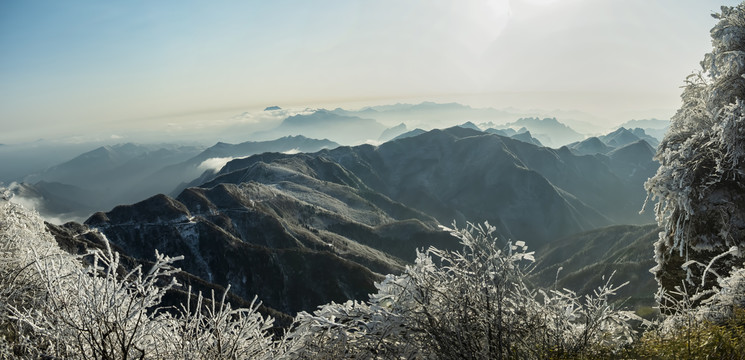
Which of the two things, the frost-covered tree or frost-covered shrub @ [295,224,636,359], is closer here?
frost-covered shrub @ [295,224,636,359]

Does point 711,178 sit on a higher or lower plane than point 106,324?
higher

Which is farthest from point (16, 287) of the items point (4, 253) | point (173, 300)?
point (173, 300)

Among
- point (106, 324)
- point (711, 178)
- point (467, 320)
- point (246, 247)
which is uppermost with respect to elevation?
point (711, 178)

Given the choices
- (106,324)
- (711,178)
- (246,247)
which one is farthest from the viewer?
(246,247)

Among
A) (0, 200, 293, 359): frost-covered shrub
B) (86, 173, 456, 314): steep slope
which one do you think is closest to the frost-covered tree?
(0, 200, 293, 359): frost-covered shrub

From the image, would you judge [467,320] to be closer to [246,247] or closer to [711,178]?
[711,178]

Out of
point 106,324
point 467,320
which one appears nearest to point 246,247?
point 106,324

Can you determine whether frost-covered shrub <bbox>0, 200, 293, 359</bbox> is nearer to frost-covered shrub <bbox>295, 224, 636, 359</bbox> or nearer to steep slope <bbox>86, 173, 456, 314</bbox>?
frost-covered shrub <bbox>295, 224, 636, 359</bbox>

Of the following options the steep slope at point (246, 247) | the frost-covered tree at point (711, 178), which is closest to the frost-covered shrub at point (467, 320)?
the frost-covered tree at point (711, 178)
